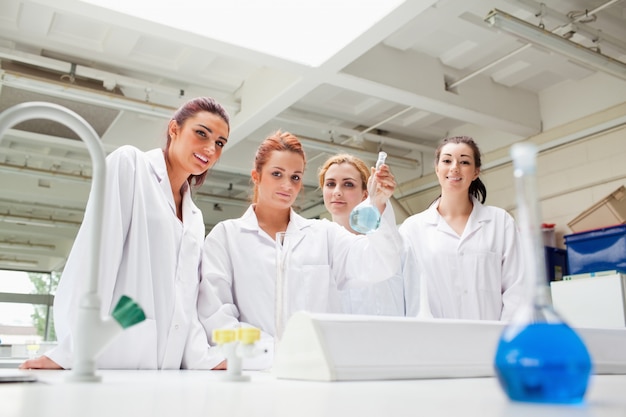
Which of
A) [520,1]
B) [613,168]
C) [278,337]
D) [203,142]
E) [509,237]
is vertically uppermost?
[520,1]

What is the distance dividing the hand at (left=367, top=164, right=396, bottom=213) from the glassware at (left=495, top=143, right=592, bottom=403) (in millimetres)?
1047

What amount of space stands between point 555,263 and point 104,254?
3843mm

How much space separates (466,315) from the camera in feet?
7.68

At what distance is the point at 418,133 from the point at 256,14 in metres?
3.08

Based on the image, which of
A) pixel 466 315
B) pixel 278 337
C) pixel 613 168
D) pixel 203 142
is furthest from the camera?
pixel 613 168

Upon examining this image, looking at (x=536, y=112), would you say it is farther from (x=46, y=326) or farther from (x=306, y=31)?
(x=46, y=326)

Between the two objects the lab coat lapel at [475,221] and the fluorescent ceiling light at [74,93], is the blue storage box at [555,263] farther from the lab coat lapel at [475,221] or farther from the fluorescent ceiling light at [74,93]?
the fluorescent ceiling light at [74,93]

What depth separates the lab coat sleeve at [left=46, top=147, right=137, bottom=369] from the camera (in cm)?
144

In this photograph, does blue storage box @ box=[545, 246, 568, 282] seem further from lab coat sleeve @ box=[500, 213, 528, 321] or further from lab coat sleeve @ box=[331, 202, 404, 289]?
lab coat sleeve @ box=[331, 202, 404, 289]

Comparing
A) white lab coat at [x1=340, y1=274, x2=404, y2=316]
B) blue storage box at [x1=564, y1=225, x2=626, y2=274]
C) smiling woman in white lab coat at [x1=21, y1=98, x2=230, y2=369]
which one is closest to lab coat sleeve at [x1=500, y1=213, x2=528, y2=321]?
white lab coat at [x1=340, y1=274, x2=404, y2=316]

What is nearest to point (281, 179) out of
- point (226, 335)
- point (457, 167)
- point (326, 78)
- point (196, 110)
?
point (196, 110)

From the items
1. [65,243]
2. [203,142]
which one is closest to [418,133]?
[203,142]

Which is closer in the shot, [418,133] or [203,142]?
[203,142]

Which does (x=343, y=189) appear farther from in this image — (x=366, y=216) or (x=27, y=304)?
(x=27, y=304)
